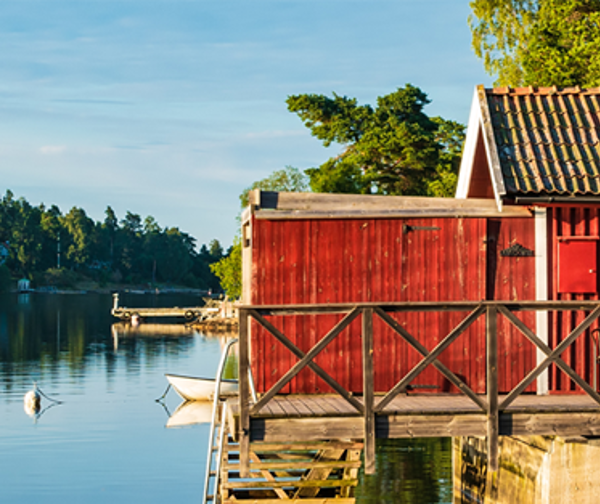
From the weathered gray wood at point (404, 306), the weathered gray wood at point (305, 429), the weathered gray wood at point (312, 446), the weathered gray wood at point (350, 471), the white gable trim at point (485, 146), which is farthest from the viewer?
the weathered gray wood at point (350, 471)

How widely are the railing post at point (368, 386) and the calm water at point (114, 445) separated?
30.6 feet

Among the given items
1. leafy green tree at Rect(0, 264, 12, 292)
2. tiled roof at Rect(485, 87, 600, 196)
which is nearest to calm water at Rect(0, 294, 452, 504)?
tiled roof at Rect(485, 87, 600, 196)

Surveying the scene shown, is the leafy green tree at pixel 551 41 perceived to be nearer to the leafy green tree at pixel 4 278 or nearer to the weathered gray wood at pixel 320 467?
the weathered gray wood at pixel 320 467

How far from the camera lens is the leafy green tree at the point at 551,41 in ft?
94.8

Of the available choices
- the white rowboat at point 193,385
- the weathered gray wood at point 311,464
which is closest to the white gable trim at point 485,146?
the weathered gray wood at point 311,464

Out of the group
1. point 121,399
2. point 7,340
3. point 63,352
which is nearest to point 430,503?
point 121,399

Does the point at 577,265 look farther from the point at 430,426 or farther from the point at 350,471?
the point at 350,471

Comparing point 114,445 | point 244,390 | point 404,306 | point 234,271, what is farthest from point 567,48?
point 234,271

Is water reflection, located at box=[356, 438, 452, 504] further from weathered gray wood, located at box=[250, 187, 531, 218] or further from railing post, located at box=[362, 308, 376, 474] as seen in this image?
railing post, located at box=[362, 308, 376, 474]

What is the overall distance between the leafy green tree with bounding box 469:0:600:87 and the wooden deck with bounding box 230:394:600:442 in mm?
18478

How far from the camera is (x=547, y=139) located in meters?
13.2

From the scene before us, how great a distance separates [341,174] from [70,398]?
63.1ft

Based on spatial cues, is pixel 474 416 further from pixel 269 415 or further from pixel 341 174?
pixel 341 174

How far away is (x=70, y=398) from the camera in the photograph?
37.1 meters
